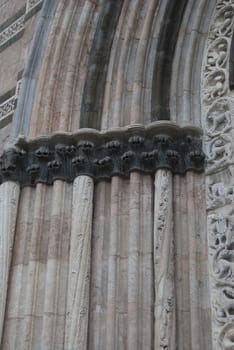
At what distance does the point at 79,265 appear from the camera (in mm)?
4203

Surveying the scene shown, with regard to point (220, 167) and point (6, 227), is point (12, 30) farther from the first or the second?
point (220, 167)

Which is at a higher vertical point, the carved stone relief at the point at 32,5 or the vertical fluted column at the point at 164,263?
the carved stone relief at the point at 32,5

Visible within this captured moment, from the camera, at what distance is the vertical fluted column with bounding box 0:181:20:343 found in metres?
4.29

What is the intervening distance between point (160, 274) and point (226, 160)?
0.99m

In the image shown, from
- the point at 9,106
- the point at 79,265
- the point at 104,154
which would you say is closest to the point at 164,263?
the point at 79,265

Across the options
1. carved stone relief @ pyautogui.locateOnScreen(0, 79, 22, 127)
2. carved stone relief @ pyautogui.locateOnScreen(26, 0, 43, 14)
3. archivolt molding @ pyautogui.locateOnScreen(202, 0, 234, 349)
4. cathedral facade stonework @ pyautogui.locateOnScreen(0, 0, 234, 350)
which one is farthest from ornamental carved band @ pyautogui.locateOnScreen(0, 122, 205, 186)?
carved stone relief @ pyautogui.locateOnScreen(26, 0, 43, 14)

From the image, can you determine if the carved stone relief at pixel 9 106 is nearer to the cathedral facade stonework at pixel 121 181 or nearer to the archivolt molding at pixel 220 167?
the cathedral facade stonework at pixel 121 181

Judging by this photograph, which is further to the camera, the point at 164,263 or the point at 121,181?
the point at 121,181

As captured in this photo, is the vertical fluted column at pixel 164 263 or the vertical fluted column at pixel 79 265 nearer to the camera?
the vertical fluted column at pixel 164 263

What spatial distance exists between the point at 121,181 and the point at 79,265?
0.71m

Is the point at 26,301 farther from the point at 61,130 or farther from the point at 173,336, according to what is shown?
the point at 61,130

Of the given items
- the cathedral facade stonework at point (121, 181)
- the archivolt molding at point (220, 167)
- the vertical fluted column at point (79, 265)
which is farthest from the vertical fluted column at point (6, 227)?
the archivolt molding at point (220, 167)

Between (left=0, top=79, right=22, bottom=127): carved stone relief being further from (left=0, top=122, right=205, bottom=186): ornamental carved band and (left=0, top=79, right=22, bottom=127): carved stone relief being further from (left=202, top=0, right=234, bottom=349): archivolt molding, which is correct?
(left=202, top=0, right=234, bottom=349): archivolt molding

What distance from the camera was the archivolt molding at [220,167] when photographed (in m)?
3.98
